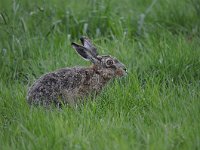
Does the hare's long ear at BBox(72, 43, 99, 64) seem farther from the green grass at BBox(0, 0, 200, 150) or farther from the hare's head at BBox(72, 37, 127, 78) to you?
the green grass at BBox(0, 0, 200, 150)

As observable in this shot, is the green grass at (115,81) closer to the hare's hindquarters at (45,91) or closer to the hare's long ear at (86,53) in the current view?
the hare's hindquarters at (45,91)

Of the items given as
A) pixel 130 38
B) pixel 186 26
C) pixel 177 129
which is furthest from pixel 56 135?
pixel 186 26

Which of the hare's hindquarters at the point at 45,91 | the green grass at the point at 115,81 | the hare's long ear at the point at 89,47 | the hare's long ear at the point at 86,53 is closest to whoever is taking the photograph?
the green grass at the point at 115,81

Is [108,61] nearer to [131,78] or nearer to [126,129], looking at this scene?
[131,78]

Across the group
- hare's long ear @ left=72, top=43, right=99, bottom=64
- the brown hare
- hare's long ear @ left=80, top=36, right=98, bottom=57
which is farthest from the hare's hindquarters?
hare's long ear @ left=80, top=36, right=98, bottom=57

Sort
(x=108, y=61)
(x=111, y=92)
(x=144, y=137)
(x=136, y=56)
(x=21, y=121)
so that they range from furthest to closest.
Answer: (x=136, y=56) < (x=108, y=61) < (x=111, y=92) < (x=21, y=121) < (x=144, y=137)

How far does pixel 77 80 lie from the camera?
6988 millimetres

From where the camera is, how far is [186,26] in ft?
29.8

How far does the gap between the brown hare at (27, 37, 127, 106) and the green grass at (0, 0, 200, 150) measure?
184mm

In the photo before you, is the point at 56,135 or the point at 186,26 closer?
the point at 56,135

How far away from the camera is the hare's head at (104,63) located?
729 centimetres

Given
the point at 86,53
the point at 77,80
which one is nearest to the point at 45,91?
the point at 77,80

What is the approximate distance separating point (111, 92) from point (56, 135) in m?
1.48

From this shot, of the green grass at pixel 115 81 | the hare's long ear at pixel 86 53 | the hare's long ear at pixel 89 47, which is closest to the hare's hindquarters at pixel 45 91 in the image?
the green grass at pixel 115 81
